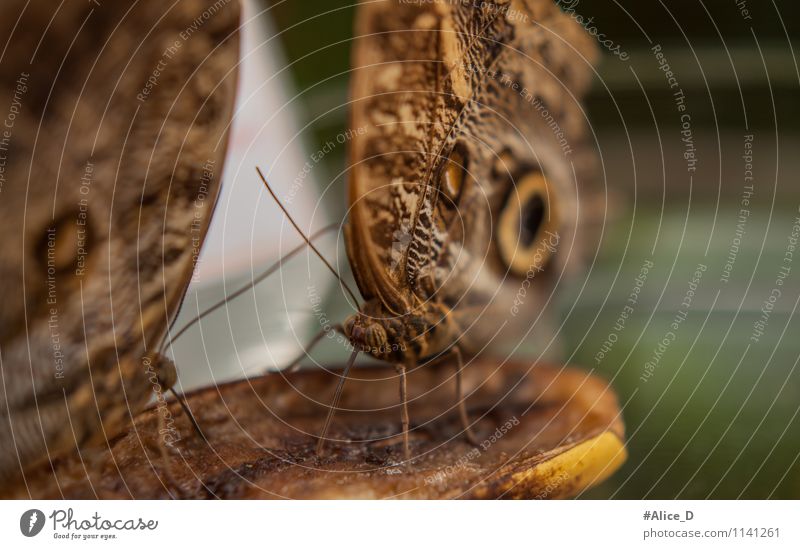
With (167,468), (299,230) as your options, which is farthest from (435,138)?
(167,468)

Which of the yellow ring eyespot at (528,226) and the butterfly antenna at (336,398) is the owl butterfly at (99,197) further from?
the yellow ring eyespot at (528,226)

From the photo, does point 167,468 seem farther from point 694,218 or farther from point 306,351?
point 694,218

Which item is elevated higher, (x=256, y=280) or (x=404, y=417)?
(x=256, y=280)

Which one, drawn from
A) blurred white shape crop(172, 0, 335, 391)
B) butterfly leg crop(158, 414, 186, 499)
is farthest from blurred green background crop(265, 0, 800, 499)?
butterfly leg crop(158, 414, 186, 499)

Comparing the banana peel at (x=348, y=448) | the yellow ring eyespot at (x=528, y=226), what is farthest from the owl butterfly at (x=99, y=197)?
the yellow ring eyespot at (x=528, y=226)

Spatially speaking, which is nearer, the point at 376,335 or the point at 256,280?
the point at 376,335

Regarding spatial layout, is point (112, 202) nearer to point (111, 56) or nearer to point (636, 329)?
point (111, 56)
